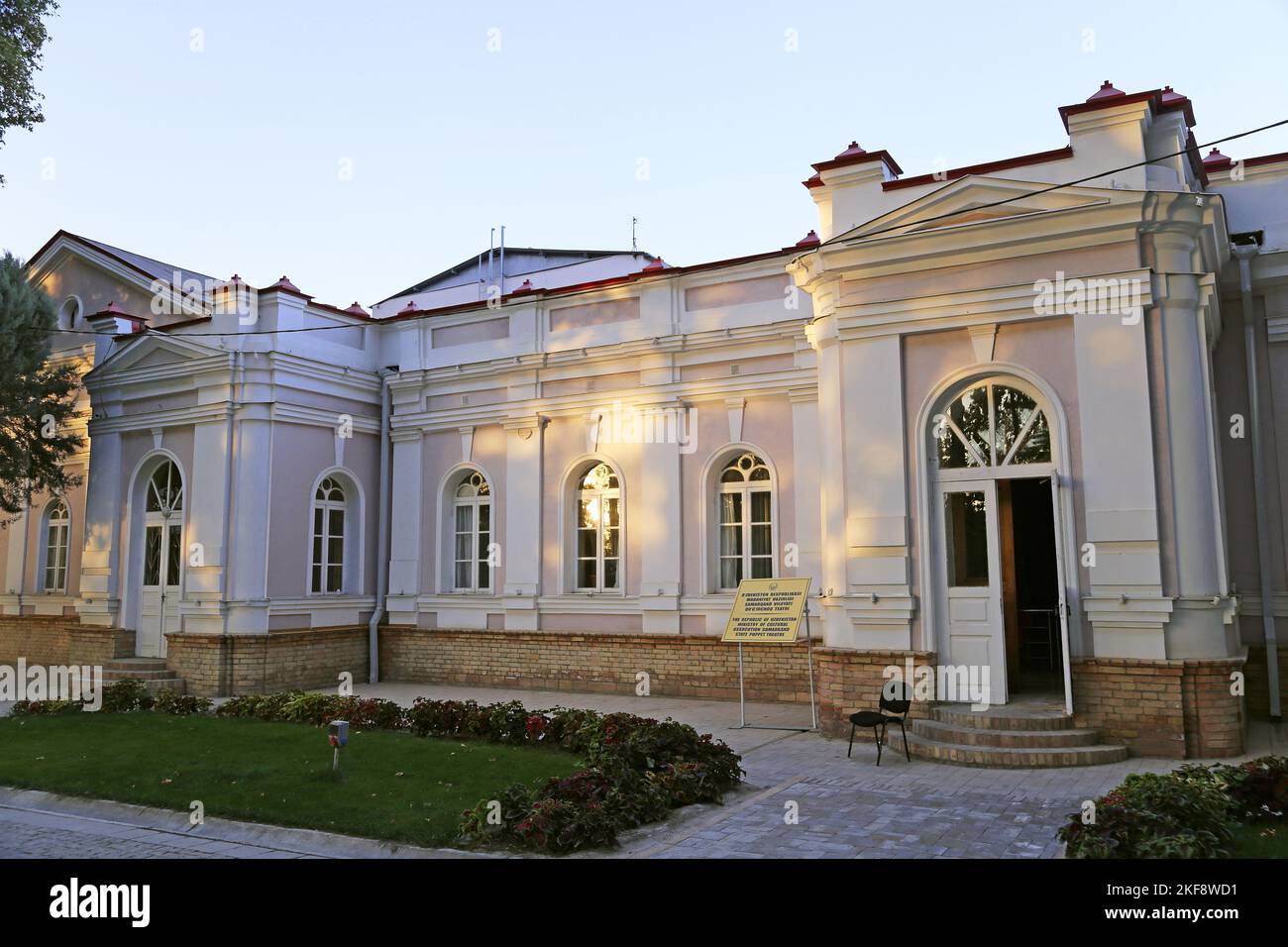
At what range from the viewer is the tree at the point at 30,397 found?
15.6 metres

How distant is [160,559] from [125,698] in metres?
3.67

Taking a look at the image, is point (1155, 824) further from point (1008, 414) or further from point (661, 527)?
point (661, 527)

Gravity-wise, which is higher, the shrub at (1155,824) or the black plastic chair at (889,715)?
the black plastic chair at (889,715)

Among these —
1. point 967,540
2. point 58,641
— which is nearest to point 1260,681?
point 967,540

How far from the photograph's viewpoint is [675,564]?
14.5 m

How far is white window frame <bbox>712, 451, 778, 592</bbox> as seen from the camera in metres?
14.0

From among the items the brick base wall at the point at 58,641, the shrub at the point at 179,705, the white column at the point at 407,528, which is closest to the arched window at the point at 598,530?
the white column at the point at 407,528

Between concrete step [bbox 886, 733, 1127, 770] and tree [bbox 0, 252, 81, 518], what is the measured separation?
48.9 ft

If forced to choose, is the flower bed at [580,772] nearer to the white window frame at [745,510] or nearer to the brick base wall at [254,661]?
the brick base wall at [254,661]

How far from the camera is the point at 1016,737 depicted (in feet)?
30.1

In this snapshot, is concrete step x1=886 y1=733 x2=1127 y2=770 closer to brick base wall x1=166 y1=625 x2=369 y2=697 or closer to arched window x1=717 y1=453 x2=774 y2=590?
arched window x1=717 y1=453 x2=774 y2=590

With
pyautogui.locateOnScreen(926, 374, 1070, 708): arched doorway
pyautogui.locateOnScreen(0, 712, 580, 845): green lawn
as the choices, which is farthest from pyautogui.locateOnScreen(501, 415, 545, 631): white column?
pyautogui.locateOnScreen(926, 374, 1070, 708): arched doorway

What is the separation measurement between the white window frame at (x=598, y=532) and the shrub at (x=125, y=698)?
6.20 m
